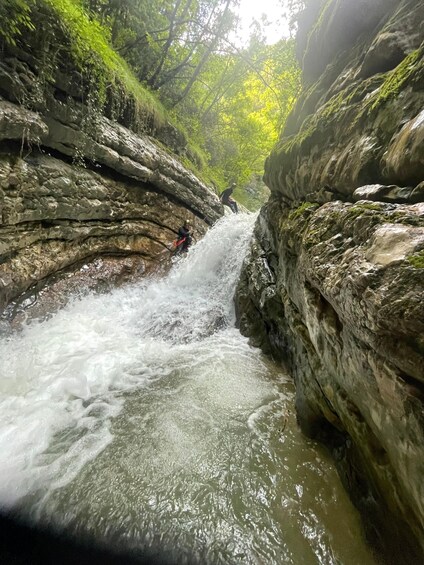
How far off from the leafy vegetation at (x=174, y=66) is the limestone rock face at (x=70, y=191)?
29.1 inches

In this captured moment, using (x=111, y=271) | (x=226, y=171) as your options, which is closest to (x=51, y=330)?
(x=111, y=271)

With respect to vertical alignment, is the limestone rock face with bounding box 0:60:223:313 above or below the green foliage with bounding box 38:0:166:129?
below

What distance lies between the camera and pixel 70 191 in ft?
21.6

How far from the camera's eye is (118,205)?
27.2ft

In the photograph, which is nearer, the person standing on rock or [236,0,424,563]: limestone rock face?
[236,0,424,563]: limestone rock face

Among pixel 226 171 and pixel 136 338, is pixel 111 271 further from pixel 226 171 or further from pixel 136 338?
pixel 226 171

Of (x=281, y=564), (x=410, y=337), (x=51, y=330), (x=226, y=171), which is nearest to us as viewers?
(x=410, y=337)

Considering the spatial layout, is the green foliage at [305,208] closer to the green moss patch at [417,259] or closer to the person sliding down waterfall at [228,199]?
the green moss patch at [417,259]

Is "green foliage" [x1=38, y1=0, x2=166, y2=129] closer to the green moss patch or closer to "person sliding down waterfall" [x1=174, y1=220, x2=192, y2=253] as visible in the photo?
"person sliding down waterfall" [x1=174, y1=220, x2=192, y2=253]

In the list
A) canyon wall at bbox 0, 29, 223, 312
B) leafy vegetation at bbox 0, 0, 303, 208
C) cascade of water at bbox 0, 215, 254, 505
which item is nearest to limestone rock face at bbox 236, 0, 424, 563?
cascade of water at bbox 0, 215, 254, 505

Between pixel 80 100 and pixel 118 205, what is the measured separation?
2.84 meters

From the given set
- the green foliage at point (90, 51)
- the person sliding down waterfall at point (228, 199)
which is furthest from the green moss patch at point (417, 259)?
the person sliding down waterfall at point (228, 199)

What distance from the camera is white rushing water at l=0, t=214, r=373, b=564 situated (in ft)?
7.38

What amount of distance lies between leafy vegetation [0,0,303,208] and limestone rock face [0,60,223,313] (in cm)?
74
